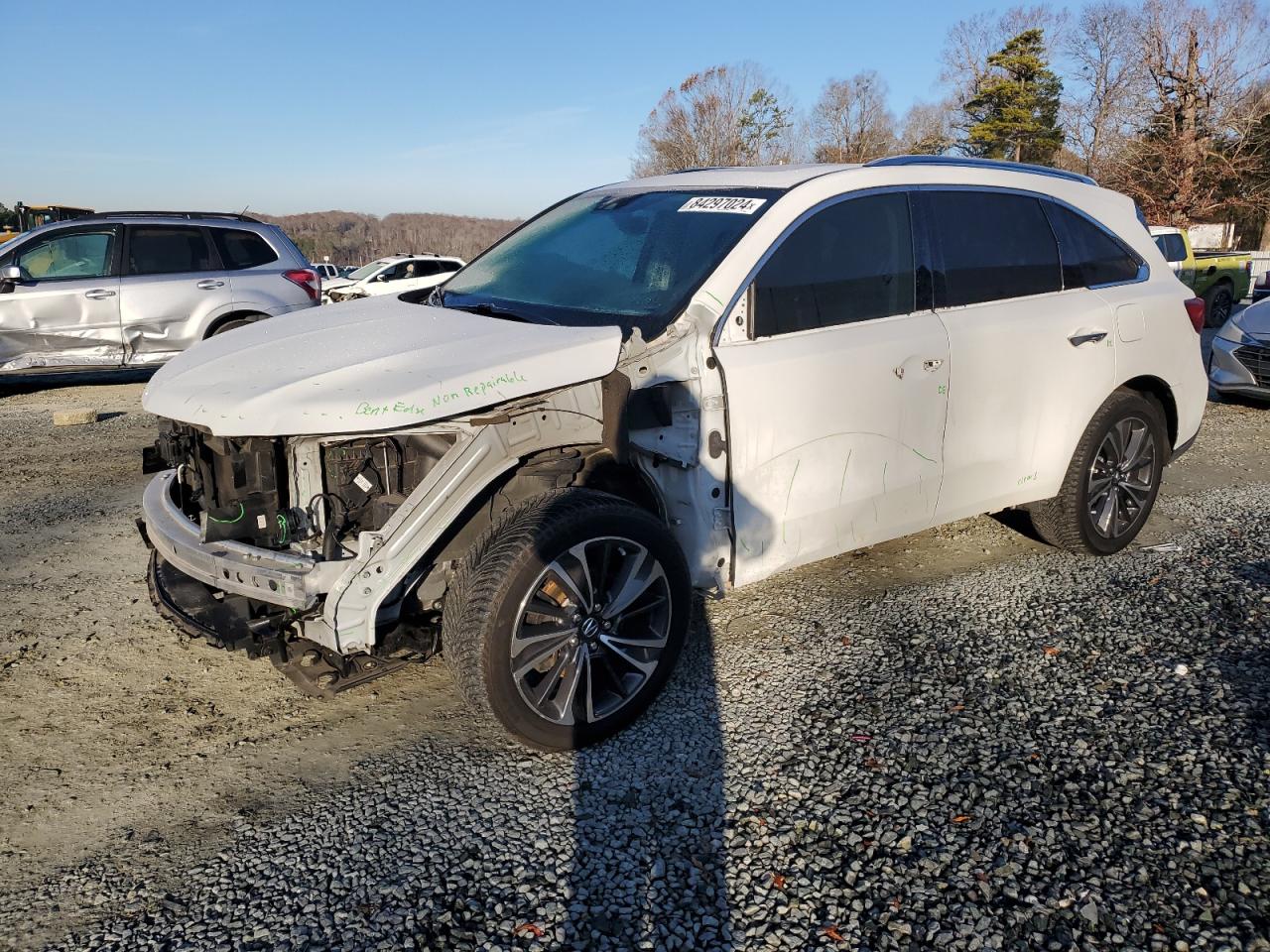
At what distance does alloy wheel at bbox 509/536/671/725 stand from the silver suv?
8226 millimetres

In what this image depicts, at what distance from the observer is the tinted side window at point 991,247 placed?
3.99 metres

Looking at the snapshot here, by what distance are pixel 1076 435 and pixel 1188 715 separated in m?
1.61

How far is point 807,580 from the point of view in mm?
4625

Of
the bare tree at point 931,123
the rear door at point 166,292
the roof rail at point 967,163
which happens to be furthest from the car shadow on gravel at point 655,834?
the bare tree at point 931,123

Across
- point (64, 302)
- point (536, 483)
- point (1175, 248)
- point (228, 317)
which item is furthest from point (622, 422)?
point (1175, 248)

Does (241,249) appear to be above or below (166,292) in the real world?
above

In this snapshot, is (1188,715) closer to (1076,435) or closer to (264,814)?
(1076,435)

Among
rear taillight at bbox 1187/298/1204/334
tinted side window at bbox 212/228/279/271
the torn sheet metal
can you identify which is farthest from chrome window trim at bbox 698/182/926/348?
the torn sheet metal

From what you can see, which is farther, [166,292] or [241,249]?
[241,249]

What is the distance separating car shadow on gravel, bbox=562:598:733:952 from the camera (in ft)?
7.65

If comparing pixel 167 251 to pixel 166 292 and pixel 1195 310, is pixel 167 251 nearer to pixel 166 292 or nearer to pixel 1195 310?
pixel 166 292

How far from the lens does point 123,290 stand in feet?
32.2

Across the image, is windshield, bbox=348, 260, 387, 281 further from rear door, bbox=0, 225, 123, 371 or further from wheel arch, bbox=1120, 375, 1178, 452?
wheel arch, bbox=1120, 375, 1178, 452

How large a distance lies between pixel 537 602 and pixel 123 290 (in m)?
8.90
